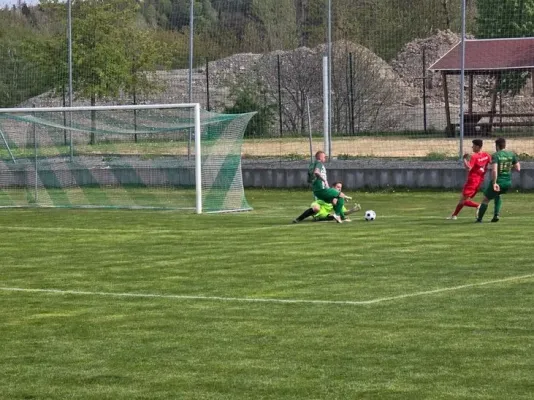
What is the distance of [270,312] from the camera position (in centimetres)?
1289

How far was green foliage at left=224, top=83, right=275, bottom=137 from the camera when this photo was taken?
34531 millimetres

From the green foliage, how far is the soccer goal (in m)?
3.57

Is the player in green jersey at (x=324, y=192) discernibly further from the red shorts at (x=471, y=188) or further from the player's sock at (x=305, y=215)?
the red shorts at (x=471, y=188)

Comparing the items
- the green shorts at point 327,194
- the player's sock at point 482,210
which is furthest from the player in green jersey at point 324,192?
the player's sock at point 482,210

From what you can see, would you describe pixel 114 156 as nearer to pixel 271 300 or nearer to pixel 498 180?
pixel 498 180

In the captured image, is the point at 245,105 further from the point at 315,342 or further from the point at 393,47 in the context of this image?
the point at 315,342

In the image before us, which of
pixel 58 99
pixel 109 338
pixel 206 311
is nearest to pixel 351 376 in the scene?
pixel 109 338

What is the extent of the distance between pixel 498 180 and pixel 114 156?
404 inches

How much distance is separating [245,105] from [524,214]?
12485 millimetres

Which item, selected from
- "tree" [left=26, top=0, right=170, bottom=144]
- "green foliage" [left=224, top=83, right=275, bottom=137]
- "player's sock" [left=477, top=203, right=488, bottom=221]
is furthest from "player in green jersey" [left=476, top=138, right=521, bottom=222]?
"tree" [left=26, top=0, right=170, bottom=144]

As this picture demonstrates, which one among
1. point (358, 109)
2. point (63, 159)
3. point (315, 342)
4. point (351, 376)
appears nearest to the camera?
point (351, 376)

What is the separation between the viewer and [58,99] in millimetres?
36062

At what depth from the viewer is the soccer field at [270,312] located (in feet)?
31.5

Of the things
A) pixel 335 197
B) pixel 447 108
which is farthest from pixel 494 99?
pixel 335 197
